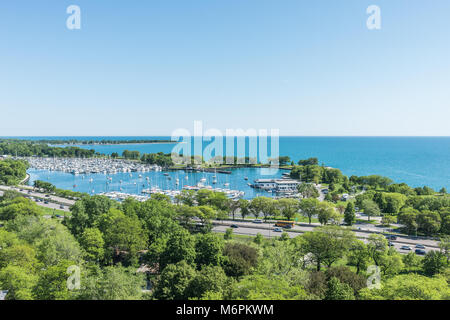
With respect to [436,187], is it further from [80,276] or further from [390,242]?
[80,276]

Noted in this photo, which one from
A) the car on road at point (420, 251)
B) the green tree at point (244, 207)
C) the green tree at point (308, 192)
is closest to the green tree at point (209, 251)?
the green tree at point (244, 207)

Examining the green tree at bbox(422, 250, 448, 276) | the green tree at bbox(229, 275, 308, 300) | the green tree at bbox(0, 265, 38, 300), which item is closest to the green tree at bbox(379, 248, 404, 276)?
the green tree at bbox(422, 250, 448, 276)

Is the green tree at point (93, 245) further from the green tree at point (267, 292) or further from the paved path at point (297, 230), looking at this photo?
the paved path at point (297, 230)

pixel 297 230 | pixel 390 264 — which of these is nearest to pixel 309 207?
pixel 297 230

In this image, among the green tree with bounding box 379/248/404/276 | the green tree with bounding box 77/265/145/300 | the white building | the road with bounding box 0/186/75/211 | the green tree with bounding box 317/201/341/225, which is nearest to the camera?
the green tree with bounding box 77/265/145/300

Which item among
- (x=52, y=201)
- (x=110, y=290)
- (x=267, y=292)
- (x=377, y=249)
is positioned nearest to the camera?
(x=267, y=292)

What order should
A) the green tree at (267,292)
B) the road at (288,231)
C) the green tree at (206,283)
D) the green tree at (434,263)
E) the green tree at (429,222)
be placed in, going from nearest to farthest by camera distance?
the green tree at (267,292) → the green tree at (206,283) → the green tree at (434,263) → the road at (288,231) → the green tree at (429,222)

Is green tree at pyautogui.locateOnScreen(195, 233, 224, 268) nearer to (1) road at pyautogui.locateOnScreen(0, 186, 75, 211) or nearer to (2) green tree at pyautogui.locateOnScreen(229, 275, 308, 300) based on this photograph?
(2) green tree at pyautogui.locateOnScreen(229, 275, 308, 300)

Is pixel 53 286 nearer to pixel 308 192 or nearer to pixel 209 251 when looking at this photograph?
pixel 209 251

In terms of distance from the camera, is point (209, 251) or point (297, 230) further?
point (297, 230)

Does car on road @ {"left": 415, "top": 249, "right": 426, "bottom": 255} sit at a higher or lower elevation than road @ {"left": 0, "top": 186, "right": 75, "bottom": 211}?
lower
